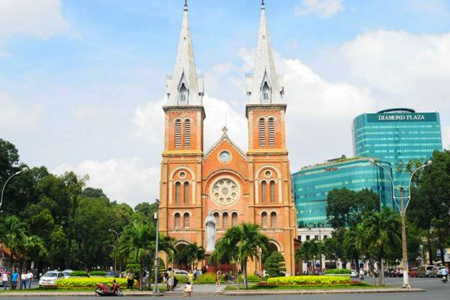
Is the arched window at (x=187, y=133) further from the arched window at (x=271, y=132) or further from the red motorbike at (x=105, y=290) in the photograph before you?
the red motorbike at (x=105, y=290)

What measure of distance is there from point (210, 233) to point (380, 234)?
83.7ft

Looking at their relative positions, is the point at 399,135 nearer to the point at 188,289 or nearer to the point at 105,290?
the point at 188,289

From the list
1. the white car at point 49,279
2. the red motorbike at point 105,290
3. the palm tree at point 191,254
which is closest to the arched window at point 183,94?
the palm tree at point 191,254

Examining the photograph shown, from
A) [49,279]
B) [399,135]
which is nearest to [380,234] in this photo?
[49,279]

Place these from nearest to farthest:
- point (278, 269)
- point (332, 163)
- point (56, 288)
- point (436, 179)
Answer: point (56, 288), point (278, 269), point (436, 179), point (332, 163)

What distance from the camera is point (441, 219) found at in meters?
60.5

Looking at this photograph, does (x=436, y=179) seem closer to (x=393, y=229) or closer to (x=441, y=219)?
(x=441, y=219)

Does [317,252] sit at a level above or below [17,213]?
below

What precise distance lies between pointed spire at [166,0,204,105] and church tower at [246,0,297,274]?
696cm

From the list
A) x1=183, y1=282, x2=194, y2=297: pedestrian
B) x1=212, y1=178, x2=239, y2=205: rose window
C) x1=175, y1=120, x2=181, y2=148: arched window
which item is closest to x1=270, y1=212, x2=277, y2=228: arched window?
x1=212, y1=178, x2=239, y2=205: rose window

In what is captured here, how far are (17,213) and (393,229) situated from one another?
46892 mm

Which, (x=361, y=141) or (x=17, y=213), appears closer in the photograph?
(x=17, y=213)

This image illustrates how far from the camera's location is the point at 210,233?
192 feet

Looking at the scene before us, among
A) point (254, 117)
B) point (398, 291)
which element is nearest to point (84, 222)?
point (254, 117)
